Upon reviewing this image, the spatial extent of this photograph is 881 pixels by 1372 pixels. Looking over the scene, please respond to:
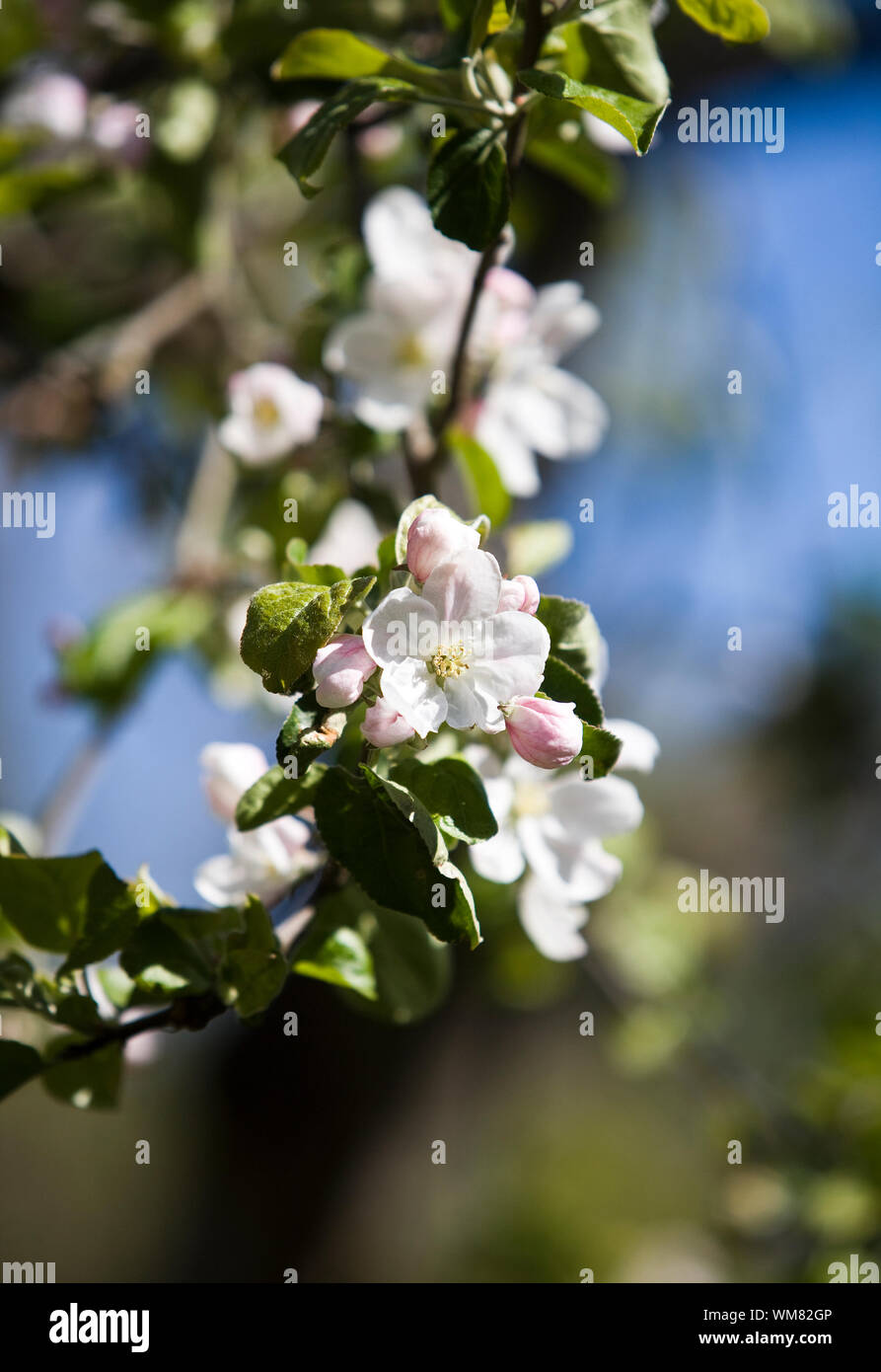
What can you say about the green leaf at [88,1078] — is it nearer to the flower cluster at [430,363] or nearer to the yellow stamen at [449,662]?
the yellow stamen at [449,662]

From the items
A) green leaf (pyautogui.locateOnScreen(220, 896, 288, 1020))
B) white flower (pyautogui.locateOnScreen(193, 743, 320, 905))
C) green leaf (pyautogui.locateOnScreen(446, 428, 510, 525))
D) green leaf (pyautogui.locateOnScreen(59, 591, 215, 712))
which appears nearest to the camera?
green leaf (pyautogui.locateOnScreen(220, 896, 288, 1020))

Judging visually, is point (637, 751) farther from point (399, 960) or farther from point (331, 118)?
point (331, 118)

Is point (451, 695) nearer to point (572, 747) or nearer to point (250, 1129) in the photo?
point (572, 747)

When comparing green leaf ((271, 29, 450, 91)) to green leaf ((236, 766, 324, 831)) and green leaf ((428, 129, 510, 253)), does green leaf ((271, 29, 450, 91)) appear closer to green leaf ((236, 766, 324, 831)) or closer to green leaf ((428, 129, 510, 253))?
green leaf ((428, 129, 510, 253))

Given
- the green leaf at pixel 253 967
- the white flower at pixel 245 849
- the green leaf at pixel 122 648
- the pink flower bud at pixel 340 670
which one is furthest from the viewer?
the green leaf at pixel 122 648

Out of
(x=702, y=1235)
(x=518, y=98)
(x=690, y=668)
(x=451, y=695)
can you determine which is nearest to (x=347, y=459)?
(x=518, y=98)

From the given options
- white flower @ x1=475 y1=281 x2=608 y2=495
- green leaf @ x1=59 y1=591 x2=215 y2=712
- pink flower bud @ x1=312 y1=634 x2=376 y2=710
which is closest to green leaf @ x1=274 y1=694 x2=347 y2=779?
pink flower bud @ x1=312 y1=634 x2=376 y2=710

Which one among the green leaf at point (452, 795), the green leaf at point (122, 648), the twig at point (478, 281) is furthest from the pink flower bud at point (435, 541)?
the green leaf at point (122, 648)

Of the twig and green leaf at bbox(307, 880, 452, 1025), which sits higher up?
the twig
